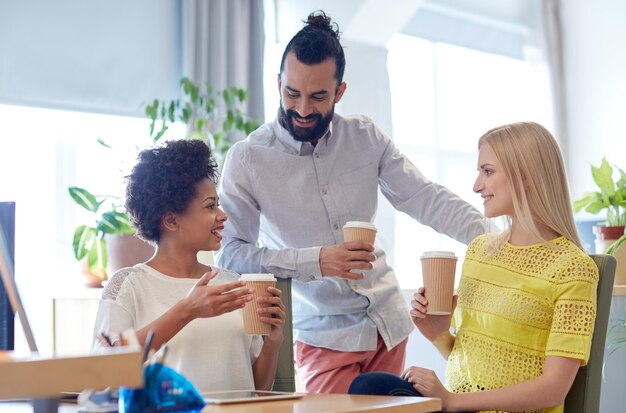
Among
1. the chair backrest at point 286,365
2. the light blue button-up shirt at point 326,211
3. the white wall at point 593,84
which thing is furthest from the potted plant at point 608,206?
the white wall at point 593,84

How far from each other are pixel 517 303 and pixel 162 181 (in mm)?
874

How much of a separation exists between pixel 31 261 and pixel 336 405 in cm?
319

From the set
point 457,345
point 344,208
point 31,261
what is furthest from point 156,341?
point 31,261

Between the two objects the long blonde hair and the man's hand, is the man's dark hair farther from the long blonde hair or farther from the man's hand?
the long blonde hair

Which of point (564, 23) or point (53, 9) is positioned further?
point (564, 23)

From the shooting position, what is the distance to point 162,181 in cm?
212

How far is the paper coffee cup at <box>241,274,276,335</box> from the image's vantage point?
1.82 meters

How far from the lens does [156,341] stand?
5.82ft

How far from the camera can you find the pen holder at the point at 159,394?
45.9 inches

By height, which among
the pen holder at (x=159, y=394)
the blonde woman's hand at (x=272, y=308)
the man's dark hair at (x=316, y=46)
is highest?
the man's dark hair at (x=316, y=46)

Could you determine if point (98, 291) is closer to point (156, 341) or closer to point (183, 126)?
point (183, 126)

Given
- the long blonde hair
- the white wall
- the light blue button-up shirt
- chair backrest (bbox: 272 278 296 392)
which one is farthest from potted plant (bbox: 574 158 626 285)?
the white wall

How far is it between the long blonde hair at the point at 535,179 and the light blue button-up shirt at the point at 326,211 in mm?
468

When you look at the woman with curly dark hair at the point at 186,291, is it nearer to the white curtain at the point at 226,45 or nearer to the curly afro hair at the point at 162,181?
the curly afro hair at the point at 162,181
